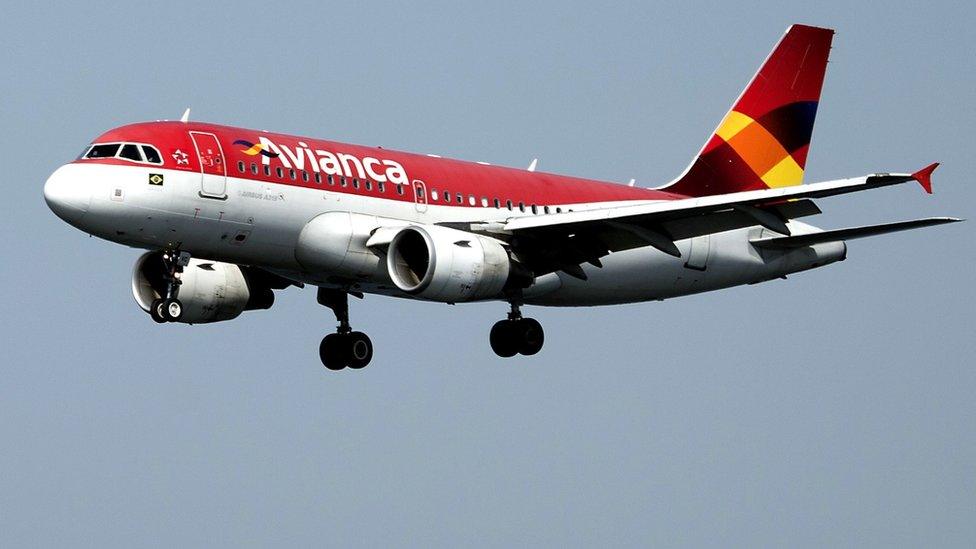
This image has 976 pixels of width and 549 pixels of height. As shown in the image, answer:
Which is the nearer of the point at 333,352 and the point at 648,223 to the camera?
the point at 648,223

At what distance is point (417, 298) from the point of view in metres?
43.8

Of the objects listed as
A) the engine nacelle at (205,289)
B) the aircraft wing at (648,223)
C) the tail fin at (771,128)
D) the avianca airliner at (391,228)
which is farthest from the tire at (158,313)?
the tail fin at (771,128)

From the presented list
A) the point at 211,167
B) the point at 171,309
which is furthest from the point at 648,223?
the point at 171,309

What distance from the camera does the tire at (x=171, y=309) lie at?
143ft

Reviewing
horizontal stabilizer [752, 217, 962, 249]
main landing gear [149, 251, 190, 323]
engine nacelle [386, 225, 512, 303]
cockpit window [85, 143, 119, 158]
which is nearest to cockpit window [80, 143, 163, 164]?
cockpit window [85, 143, 119, 158]

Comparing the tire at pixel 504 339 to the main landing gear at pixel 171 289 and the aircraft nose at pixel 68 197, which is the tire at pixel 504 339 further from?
the aircraft nose at pixel 68 197

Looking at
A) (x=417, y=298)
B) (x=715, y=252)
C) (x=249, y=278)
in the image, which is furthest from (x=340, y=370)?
(x=715, y=252)

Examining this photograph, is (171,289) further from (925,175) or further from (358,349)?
(925,175)

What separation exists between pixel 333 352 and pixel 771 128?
15530mm

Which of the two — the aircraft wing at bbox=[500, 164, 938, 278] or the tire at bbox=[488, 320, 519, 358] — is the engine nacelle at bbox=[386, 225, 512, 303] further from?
the tire at bbox=[488, 320, 519, 358]

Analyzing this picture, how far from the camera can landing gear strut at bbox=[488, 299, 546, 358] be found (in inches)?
1917

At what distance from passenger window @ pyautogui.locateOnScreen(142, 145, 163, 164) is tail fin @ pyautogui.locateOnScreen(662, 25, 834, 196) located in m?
17.8

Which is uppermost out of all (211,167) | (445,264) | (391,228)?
(211,167)

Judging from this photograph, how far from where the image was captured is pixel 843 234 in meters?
48.4
